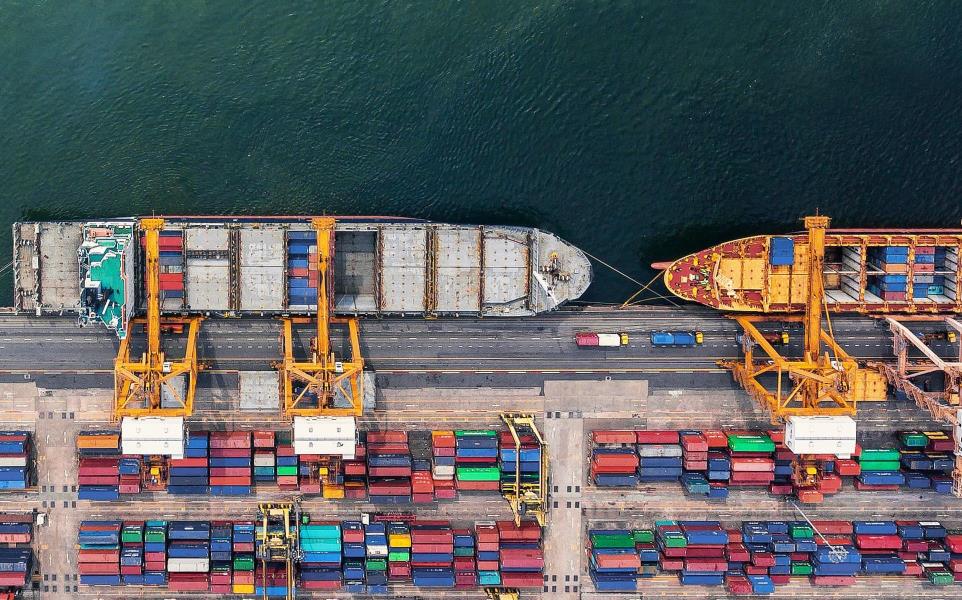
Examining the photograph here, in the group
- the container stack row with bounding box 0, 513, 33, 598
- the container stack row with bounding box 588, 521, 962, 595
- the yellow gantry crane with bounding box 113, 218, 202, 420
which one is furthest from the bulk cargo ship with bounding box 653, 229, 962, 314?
the container stack row with bounding box 0, 513, 33, 598

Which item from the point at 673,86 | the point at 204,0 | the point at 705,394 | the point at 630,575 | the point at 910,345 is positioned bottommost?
the point at 630,575

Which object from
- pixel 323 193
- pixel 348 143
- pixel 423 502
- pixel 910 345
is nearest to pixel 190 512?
pixel 423 502

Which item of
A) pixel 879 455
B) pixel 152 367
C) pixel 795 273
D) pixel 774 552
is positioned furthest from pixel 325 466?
pixel 879 455

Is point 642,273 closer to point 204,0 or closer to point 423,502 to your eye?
point 423,502

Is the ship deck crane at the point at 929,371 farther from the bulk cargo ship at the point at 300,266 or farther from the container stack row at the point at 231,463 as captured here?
the container stack row at the point at 231,463

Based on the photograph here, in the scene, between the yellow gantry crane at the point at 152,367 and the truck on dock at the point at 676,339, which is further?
the truck on dock at the point at 676,339

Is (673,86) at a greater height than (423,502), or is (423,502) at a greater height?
(673,86)

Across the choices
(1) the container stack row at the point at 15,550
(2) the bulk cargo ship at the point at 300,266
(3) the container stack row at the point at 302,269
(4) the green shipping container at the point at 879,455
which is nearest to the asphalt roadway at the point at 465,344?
(2) the bulk cargo ship at the point at 300,266
